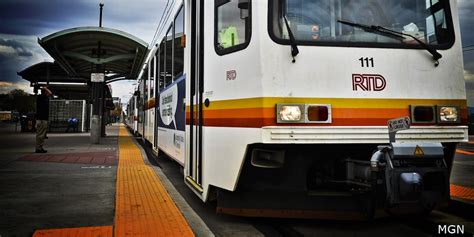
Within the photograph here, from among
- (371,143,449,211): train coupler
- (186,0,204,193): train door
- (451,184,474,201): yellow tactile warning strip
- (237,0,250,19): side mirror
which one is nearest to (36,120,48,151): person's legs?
(186,0,204,193): train door

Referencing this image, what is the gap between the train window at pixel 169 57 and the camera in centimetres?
666

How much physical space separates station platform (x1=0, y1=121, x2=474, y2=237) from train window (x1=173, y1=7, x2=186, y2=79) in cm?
178

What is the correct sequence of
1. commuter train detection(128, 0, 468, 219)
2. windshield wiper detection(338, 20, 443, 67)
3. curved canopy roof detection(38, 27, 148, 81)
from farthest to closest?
curved canopy roof detection(38, 27, 148, 81) → windshield wiper detection(338, 20, 443, 67) → commuter train detection(128, 0, 468, 219)

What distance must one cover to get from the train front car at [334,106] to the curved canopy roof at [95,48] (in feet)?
30.3

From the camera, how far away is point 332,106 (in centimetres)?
328

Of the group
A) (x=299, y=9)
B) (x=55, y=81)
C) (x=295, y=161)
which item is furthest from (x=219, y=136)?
(x=55, y=81)

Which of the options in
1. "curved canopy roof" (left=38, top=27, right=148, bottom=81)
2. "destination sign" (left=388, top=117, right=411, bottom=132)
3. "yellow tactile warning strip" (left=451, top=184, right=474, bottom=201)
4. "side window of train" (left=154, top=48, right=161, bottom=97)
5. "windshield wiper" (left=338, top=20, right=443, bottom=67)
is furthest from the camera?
"curved canopy roof" (left=38, top=27, right=148, bottom=81)

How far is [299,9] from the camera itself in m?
3.46

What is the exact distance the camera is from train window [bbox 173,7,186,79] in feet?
17.7

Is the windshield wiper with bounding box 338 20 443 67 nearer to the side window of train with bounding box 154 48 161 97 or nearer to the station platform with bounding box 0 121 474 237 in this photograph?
the station platform with bounding box 0 121 474 237

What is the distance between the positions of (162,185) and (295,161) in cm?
266

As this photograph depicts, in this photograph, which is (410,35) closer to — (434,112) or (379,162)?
(434,112)

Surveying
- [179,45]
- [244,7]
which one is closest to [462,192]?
[244,7]

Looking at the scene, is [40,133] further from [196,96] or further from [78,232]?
[78,232]
